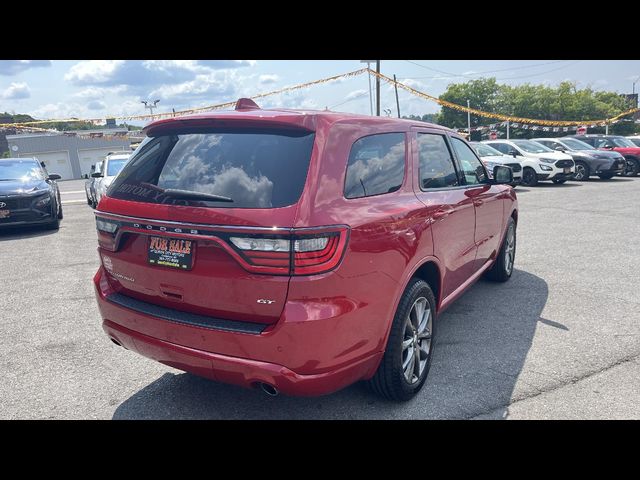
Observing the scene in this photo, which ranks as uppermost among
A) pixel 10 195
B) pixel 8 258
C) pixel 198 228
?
pixel 198 228

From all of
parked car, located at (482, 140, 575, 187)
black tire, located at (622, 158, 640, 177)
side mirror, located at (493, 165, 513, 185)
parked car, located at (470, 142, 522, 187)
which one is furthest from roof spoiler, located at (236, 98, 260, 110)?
black tire, located at (622, 158, 640, 177)

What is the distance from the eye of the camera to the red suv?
2420mm

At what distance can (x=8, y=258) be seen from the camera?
26.0 feet

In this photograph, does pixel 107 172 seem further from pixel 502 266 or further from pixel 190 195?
pixel 190 195

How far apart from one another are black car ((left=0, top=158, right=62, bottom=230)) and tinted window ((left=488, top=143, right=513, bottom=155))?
575 inches

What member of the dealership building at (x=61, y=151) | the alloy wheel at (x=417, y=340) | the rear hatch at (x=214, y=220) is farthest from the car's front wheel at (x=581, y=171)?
the dealership building at (x=61, y=151)

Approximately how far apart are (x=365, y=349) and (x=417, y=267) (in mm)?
718

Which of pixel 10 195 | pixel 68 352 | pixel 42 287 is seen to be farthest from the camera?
pixel 10 195

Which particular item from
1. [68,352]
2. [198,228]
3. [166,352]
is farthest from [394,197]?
[68,352]

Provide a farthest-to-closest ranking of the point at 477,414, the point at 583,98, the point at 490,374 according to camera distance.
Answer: the point at 583,98, the point at 490,374, the point at 477,414

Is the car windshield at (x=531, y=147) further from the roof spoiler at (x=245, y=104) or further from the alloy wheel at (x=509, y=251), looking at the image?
the roof spoiler at (x=245, y=104)

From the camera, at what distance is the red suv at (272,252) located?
2420 millimetres

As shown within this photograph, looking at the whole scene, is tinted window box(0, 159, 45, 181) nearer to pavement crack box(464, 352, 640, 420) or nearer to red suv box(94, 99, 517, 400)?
red suv box(94, 99, 517, 400)
